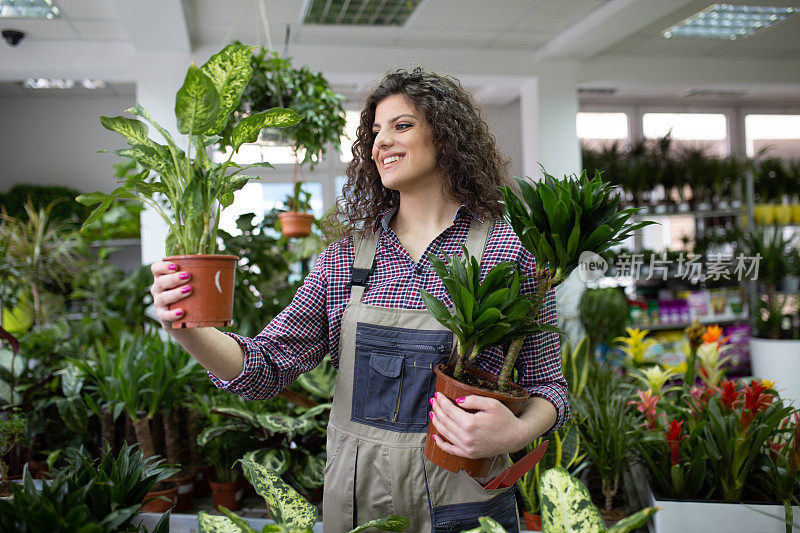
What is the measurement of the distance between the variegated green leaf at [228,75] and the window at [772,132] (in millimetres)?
8134

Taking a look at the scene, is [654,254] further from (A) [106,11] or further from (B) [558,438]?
(A) [106,11]

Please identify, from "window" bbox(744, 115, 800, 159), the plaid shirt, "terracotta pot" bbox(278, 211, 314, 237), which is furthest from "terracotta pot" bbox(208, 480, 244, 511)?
"window" bbox(744, 115, 800, 159)

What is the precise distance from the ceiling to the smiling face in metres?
2.89

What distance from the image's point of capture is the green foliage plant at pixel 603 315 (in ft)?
15.4

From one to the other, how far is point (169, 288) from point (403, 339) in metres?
0.52

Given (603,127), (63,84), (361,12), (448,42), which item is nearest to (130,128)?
(361,12)

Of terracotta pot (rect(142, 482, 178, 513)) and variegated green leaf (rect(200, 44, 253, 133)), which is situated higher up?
variegated green leaf (rect(200, 44, 253, 133))

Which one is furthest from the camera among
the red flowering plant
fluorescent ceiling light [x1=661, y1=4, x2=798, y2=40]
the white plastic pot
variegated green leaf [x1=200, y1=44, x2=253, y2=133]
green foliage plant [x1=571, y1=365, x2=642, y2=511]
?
fluorescent ceiling light [x1=661, y1=4, x2=798, y2=40]

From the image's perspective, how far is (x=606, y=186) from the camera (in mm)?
→ 1053

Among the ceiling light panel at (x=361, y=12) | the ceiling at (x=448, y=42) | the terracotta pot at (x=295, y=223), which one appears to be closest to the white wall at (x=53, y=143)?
the ceiling at (x=448, y=42)

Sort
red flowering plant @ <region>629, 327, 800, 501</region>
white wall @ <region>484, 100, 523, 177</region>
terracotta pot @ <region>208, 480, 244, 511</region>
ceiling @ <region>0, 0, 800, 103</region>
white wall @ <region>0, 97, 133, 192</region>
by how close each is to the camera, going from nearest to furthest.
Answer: red flowering plant @ <region>629, 327, 800, 501</region> → terracotta pot @ <region>208, 480, 244, 511</region> → ceiling @ <region>0, 0, 800, 103</region> → white wall @ <region>0, 97, 133, 192</region> → white wall @ <region>484, 100, 523, 177</region>

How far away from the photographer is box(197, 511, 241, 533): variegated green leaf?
917 mm

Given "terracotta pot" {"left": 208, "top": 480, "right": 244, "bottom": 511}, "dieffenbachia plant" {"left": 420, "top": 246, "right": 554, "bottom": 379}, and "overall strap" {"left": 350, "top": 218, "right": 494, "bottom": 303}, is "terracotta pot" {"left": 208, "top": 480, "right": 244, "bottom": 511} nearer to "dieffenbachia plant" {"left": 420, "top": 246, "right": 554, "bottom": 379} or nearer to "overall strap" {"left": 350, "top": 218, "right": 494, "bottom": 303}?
A: "overall strap" {"left": 350, "top": 218, "right": 494, "bottom": 303}

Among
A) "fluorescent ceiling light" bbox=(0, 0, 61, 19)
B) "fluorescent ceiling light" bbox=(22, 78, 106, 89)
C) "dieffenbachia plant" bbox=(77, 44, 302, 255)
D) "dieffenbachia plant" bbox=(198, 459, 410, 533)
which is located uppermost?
"fluorescent ceiling light" bbox=(22, 78, 106, 89)
